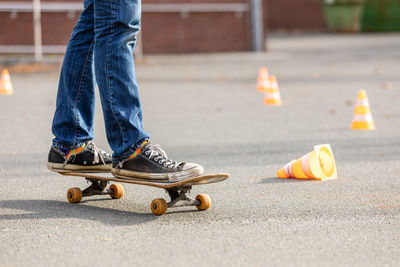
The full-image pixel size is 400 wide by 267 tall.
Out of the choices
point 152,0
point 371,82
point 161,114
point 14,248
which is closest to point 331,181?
point 14,248

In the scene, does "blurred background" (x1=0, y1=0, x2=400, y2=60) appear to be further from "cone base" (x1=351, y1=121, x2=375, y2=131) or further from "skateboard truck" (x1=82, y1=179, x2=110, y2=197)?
"skateboard truck" (x1=82, y1=179, x2=110, y2=197)

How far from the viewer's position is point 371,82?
13.8m

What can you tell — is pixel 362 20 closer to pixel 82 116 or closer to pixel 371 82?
pixel 371 82

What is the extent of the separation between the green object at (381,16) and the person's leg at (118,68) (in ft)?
105

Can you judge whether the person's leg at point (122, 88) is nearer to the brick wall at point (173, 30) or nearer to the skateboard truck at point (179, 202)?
the skateboard truck at point (179, 202)

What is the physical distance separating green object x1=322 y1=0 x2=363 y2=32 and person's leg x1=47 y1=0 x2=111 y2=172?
99.1 ft

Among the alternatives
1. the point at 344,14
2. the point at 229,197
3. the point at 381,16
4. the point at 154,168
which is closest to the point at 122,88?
the point at 154,168

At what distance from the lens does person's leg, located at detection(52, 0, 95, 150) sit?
454 cm

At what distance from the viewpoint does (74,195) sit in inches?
174

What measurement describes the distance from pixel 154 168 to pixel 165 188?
0.53ft

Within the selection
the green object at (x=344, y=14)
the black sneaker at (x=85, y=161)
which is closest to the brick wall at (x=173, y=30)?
the green object at (x=344, y=14)

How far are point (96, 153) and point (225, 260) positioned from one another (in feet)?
Answer: 5.03

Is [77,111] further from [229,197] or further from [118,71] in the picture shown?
[229,197]

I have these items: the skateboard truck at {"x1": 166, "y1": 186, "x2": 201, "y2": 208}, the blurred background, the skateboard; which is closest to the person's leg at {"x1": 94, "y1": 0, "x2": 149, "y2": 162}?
the skateboard
